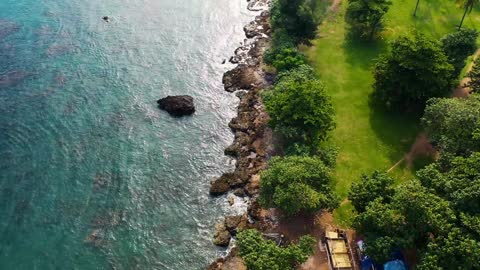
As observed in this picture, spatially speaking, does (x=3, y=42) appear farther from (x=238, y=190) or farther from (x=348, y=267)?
(x=348, y=267)

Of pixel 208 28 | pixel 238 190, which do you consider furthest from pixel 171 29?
pixel 238 190

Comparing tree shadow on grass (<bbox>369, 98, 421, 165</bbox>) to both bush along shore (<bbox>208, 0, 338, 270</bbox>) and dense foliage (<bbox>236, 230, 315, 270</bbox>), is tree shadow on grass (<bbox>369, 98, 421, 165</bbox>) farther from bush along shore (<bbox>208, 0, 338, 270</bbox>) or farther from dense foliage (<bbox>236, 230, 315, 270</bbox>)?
dense foliage (<bbox>236, 230, 315, 270</bbox>)

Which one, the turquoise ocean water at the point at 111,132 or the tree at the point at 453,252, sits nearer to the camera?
the tree at the point at 453,252

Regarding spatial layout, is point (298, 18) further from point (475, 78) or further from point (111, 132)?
point (111, 132)

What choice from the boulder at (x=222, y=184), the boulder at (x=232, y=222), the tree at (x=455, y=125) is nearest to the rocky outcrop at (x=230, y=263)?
the boulder at (x=232, y=222)

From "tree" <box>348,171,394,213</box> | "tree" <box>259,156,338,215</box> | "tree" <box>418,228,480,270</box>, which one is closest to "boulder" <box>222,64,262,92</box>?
"tree" <box>259,156,338,215</box>

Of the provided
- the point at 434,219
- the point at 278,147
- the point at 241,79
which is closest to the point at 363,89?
the point at 278,147

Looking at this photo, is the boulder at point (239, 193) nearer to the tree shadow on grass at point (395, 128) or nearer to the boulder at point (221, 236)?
the boulder at point (221, 236)
